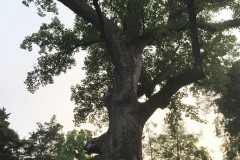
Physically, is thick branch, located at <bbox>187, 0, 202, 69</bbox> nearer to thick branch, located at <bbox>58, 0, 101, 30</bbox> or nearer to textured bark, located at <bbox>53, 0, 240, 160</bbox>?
textured bark, located at <bbox>53, 0, 240, 160</bbox>

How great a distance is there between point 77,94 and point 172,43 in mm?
7778

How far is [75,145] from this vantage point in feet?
174

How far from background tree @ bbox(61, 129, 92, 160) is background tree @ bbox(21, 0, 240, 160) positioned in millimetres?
36564

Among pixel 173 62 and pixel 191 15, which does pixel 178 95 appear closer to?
pixel 173 62

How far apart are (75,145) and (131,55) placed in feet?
153

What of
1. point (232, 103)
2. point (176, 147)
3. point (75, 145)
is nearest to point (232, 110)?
point (232, 103)

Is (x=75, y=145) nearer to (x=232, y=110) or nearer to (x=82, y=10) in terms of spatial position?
(x=232, y=110)

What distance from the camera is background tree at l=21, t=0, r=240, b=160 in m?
8.48

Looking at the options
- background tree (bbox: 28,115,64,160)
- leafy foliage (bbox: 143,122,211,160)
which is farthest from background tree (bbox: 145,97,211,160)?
background tree (bbox: 28,115,64,160)

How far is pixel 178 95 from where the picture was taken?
1650cm

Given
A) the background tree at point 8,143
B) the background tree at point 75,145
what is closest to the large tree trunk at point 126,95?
the background tree at point 8,143

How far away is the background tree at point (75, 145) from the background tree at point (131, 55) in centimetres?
3656

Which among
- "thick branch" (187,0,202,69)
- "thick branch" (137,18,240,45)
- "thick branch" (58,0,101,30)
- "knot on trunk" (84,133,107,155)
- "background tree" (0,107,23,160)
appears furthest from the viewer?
"background tree" (0,107,23,160)

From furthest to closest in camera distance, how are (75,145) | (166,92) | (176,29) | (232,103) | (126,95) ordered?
(75,145)
(232,103)
(176,29)
(166,92)
(126,95)
